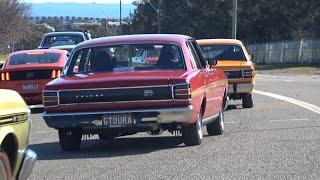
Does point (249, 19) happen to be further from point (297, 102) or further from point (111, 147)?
point (111, 147)

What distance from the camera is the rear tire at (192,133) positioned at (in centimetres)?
1063

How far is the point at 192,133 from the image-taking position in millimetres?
10734

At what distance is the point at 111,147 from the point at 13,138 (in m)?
5.19

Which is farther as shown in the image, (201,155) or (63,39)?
(63,39)

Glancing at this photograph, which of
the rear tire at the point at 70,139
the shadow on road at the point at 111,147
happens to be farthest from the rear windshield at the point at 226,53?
the rear tire at the point at 70,139

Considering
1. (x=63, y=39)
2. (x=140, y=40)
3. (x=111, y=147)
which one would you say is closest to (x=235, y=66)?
Answer: (x=140, y=40)

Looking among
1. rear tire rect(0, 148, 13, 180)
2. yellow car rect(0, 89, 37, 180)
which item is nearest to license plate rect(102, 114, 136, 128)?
yellow car rect(0, 89, 37, 180)

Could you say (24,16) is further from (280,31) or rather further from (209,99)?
(209,99)

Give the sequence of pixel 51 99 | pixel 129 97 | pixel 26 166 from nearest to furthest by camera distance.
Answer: pixel 26 166, pixel 129 97, pixel 51 99

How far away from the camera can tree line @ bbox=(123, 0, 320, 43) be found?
66.8m

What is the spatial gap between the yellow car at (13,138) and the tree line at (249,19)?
191 feet

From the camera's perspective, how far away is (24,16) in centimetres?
9038

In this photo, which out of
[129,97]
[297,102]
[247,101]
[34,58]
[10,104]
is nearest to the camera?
[10,104]

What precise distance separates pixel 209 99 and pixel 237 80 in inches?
230
